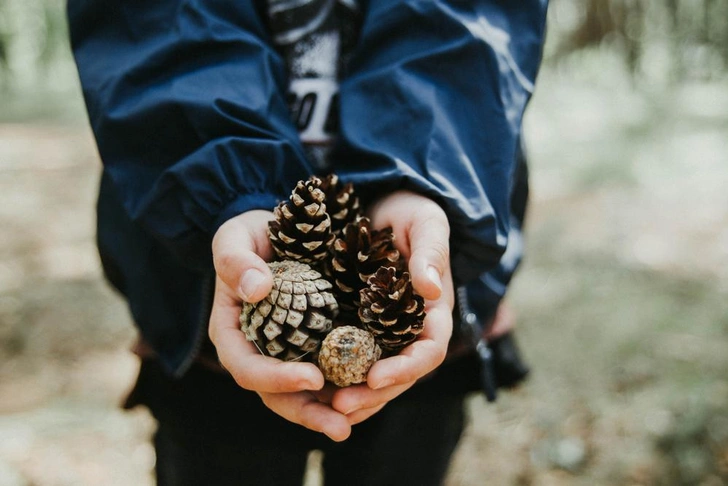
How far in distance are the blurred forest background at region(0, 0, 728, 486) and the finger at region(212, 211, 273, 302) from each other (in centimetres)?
155

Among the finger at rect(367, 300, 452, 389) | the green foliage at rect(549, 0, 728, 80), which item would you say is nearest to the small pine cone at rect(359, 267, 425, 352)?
the finger at rect(367, 300, 452, 389)

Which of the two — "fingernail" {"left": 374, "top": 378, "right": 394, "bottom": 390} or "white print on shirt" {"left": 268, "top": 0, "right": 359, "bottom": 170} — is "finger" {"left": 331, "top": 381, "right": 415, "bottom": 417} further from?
"white print on shirt" {"left": 268, "top": 0, "right": 359, "bottom": 170}

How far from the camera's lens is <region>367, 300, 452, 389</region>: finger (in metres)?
0.88

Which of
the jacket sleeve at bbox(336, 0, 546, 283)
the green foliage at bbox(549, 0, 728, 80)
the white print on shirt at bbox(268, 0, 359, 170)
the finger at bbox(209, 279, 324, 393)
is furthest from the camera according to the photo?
the green foliage at bbox(549, 0, 728, 80)

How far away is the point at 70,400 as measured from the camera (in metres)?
2.56

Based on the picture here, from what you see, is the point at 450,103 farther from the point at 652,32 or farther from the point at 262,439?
the point at 652,32

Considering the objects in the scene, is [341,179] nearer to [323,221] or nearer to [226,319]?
[323,221]

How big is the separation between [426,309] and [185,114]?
53 centimetres

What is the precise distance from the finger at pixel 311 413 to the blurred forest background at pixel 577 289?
1518mm

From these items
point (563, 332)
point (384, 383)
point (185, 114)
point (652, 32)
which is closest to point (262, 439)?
point (384, 383)

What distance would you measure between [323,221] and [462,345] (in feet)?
1.25

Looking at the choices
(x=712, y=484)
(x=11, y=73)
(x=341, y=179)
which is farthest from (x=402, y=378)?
(x=11, y=73)

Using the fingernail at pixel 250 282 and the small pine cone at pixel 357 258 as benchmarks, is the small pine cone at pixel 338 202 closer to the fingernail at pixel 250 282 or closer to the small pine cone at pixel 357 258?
the small pine cone at pixel 357 258

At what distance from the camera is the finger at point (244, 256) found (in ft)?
2.86
